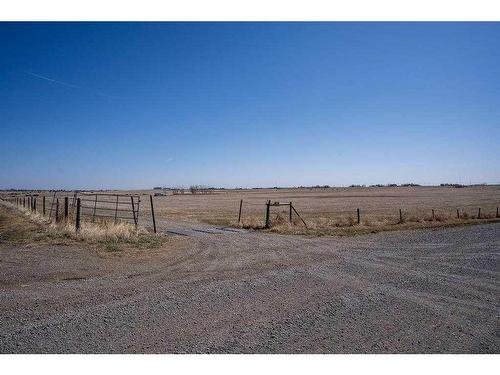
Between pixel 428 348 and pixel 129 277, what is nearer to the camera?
pixel 428 348

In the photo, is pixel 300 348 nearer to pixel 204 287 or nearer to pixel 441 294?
pixel 204 287

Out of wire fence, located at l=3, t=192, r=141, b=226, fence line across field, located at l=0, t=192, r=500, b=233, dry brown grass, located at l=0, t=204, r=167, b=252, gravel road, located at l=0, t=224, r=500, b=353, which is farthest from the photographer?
fence line across field, located at l=0, t=192, r=500, b=233

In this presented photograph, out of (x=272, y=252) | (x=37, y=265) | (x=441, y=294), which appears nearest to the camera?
(x=441, y=294)

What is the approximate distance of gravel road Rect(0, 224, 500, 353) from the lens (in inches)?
192

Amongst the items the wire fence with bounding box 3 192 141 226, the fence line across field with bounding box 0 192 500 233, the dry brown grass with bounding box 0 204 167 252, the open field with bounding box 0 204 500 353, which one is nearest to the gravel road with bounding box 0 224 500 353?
the open field with bounding box 0 204 500 353

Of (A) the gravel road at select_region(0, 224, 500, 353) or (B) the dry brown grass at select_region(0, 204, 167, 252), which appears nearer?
(A) the gravel road at select_region(0, 224, 500, 353)

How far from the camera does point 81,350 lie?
4559mm

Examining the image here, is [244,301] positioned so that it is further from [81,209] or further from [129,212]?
[81,209]

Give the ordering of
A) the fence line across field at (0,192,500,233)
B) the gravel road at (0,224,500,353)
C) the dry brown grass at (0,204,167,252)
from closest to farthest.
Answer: the gravel road at (0,224,500,353) → the dry brown grass at (0,204,167,252) → the fence line across field at (0,192,500,233)

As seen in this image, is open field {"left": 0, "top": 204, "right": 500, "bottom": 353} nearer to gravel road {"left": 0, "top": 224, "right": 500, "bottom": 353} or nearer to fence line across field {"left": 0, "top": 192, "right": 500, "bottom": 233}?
gravel road {"left": 0, "top": 224, "right": 500, "bottom": 353}

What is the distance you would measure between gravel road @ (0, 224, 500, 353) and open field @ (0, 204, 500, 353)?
0.03 meters

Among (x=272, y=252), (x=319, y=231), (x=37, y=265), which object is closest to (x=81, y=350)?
(x=37, y=265)

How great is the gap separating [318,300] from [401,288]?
7.45 feet

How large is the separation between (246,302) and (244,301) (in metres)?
0.07
